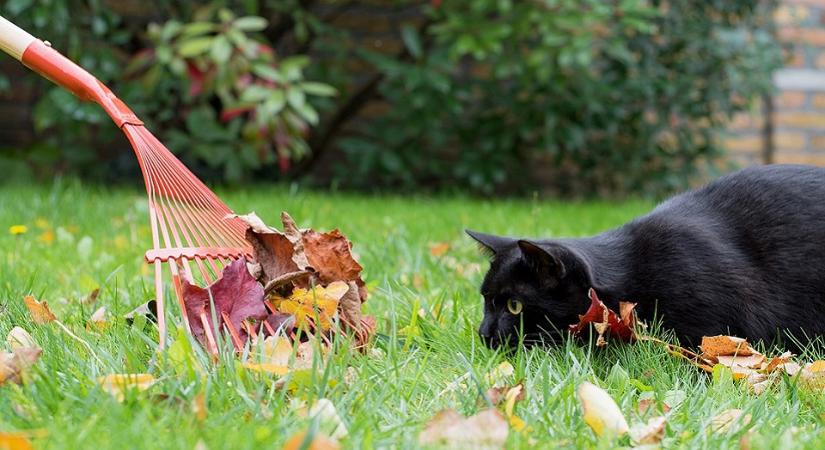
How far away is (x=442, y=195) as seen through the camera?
499cm

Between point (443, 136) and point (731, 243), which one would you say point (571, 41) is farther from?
point (731, 243)

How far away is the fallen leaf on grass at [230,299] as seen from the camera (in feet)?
5.43

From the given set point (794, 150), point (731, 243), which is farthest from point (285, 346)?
point (794, 150)

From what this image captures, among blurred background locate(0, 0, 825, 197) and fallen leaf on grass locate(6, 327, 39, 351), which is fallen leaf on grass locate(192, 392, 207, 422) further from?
blurred background locate(0, 0, 825, 197)

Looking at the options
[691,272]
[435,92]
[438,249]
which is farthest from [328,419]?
[435,92]

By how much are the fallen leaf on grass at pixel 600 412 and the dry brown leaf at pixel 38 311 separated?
1.05m

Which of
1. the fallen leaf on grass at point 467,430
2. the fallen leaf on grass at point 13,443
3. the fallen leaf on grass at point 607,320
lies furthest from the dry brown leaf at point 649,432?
the fallen leaf on grass at point 13,443

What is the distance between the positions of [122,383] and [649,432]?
74 centimetres

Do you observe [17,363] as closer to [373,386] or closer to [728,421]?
[373,386]

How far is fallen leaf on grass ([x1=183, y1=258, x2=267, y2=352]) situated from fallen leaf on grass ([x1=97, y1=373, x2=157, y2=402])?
1.05ft

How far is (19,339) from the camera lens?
162 centimetres

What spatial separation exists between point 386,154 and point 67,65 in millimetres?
3266

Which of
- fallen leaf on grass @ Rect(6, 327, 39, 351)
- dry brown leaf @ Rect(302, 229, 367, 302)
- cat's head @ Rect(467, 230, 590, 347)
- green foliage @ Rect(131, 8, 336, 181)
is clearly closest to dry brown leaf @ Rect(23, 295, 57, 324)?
fallen leaf on grass @ Rect(6, 327, 39, 351)

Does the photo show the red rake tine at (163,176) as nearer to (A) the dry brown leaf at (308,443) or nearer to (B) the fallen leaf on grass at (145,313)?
(B) the fallen leaf on grass at (145,313)
